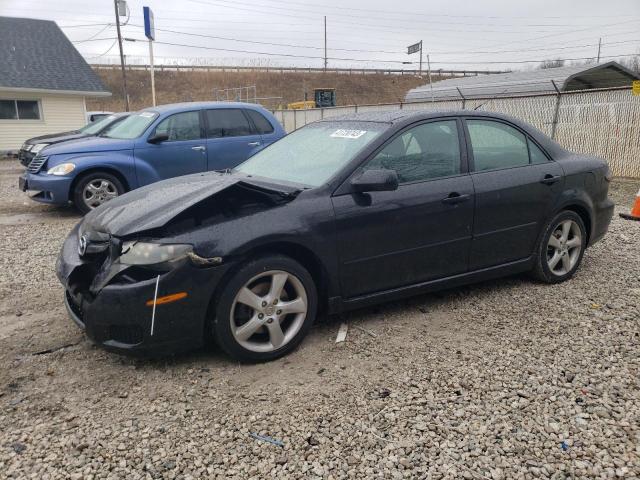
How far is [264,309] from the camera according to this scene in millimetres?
3205

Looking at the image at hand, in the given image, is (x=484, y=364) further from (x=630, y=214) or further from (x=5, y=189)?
(x=5, y=189)

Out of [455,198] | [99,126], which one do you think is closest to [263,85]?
[99,126]

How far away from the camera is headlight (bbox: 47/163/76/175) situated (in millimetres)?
7789

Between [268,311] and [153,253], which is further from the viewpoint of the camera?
[268,311]

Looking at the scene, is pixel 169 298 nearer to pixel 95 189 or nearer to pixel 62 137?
pixel 95 189

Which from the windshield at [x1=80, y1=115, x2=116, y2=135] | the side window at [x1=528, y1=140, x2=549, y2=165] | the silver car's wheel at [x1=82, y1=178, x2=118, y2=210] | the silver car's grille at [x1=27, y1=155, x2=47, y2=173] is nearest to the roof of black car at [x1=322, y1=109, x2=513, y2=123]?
the side window at [x1=528, y1=140, x2=549, y2=165]

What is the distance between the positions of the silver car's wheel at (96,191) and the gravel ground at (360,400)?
13.3 ft

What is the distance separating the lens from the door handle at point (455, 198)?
3.87m

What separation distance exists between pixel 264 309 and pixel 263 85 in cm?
6306

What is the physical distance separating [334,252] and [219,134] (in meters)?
5.76

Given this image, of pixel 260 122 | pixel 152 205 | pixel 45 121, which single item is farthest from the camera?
pixel 45 121

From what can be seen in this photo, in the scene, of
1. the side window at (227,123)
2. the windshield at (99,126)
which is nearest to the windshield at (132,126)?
the windshield at (99,126)

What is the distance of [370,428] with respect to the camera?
8.61ft

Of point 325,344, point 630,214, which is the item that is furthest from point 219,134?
point 630,214
